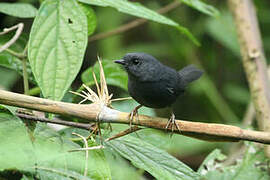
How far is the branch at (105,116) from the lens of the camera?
1.61 m

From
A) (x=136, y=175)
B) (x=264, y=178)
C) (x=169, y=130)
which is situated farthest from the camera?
(x=264, y=178)

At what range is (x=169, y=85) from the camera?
2709 mm

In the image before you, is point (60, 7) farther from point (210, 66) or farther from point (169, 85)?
point (210, 66)

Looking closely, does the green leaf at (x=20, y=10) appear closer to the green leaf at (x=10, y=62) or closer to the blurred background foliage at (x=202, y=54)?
the green leaf at (x=10, y=62)

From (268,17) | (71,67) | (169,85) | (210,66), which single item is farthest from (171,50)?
(71,67)

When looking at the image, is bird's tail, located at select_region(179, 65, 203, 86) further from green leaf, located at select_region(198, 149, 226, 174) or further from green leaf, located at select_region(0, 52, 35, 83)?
green leaf, located at select_region(0, 52, 35, 83)

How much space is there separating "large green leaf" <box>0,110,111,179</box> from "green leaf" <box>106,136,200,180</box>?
170 mm

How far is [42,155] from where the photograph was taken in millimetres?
1501

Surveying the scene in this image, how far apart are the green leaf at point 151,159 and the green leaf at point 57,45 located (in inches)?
14.9

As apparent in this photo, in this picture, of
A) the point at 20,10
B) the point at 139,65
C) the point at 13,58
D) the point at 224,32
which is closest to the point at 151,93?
the point at 139,65

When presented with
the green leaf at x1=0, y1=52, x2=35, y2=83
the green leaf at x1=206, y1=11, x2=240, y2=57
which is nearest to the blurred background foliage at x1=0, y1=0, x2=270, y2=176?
the green leaf at x1=206, y1=11, x2=240, y2=57

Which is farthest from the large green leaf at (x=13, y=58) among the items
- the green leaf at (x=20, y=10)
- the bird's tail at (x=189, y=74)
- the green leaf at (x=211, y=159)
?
the green leaf at (x=211, y=159)

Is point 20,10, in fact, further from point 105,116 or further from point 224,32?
point 224,32

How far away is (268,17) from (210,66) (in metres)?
1.08
